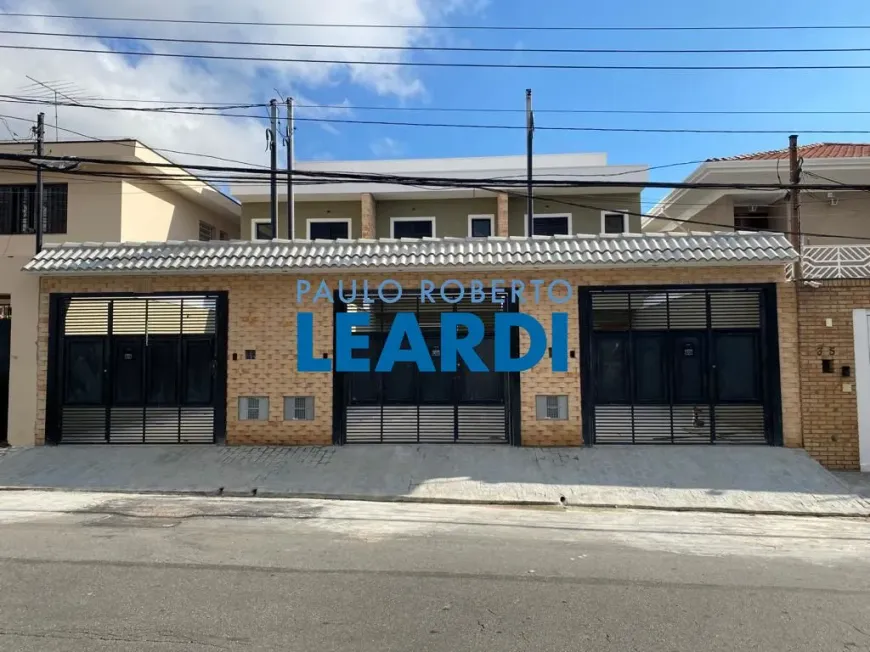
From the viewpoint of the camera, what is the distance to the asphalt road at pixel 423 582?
3.81 meters

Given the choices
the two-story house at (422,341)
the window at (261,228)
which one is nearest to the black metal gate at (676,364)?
the two-story house at (422,341)

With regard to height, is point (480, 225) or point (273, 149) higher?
point (273, 149)

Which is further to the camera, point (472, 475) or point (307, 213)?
point (307, 213)

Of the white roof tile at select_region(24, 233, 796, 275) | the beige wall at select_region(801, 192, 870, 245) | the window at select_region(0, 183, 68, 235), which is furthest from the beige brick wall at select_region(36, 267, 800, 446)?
the beige wall at select_region(801, 192, 870, 245)

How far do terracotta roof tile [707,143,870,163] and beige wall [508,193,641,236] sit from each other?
12.0ft

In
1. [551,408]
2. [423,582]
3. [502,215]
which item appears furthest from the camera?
[502,215]

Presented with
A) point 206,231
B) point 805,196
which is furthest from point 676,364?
point 206,231

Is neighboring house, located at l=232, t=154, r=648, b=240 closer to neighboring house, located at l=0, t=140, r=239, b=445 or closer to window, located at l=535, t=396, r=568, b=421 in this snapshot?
neighboring house, located at l=0, t=140, r=239, b=445

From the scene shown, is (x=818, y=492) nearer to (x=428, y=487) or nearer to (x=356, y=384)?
(x=428, y=487)

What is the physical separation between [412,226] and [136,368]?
12.3 meters

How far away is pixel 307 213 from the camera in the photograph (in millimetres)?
21750

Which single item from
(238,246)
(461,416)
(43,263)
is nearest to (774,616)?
(461,416)

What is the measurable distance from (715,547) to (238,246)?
9227 mm

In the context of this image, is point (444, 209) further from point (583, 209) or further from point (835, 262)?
point (835, 262)
